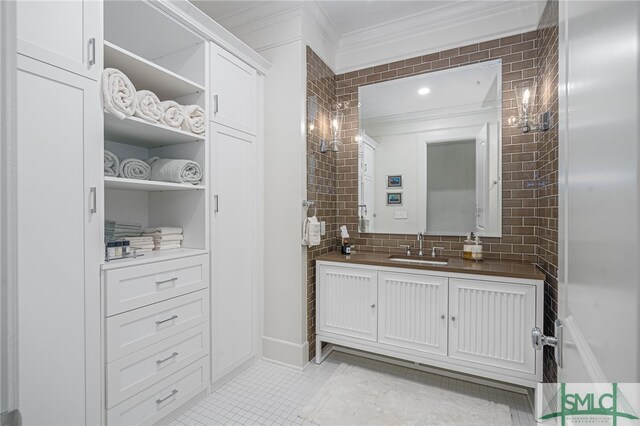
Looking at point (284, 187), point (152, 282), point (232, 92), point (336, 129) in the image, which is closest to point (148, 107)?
point (232, 92)

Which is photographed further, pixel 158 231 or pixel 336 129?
pixel 336 129

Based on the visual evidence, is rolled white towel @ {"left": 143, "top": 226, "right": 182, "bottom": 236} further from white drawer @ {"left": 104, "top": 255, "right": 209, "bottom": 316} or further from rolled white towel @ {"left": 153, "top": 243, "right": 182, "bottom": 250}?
white drawer @ {"left": 104, "top": 255, "right": 209, "bottom": 316}

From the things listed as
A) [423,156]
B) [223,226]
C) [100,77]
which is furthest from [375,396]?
[100,77]

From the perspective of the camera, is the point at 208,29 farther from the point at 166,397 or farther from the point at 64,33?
the point at 166,397

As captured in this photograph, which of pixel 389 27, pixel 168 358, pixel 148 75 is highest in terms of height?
pixel 389 27

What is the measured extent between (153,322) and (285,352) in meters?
1.15

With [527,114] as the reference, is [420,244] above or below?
below

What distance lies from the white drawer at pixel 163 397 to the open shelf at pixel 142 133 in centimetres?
148

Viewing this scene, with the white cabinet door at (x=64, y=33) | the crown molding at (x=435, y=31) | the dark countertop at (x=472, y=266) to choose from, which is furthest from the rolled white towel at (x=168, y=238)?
the crown molding at (x=435, y=31)

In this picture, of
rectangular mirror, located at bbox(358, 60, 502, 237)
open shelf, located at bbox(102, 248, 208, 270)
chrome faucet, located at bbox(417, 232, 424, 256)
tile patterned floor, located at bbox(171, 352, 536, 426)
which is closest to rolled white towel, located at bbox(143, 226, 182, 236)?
open shelf, located at bbox(102, 248, 208, 270)

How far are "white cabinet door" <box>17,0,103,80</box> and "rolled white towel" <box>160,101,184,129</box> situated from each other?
0.40m

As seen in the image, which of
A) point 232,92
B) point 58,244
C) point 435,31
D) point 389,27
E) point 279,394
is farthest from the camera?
point 389,27

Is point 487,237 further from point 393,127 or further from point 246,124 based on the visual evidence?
point 246,124

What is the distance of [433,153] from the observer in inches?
103
